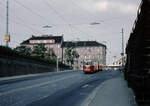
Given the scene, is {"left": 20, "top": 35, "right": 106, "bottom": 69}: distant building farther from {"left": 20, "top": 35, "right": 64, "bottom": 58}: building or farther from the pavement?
the pavement

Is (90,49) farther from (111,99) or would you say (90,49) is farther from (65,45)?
(111,99)

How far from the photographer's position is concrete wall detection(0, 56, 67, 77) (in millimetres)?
40812

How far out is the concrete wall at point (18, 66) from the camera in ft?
134

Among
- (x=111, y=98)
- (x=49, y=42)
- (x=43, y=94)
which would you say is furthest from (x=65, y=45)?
(x=111, y=98)

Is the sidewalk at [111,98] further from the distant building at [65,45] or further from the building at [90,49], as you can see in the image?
the building at [90,49]

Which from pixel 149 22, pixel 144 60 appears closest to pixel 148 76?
pixel 144 60

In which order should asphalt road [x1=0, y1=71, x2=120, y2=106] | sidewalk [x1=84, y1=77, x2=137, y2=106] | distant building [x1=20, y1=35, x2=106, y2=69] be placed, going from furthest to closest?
distant building [x1=20, y1=35, x2=106, y2=69], asphalt road [x1=0, y1=71, x2=120, y2=106], sidewalk [x1=84, y1=77, x2=137, y2=106]

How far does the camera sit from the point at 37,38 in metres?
161

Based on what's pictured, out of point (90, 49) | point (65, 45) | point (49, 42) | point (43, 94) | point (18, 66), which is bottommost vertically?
point (43, 94)

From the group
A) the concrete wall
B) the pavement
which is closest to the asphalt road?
the pavement

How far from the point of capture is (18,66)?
47219mm

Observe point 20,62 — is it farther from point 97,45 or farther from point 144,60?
point 97,45

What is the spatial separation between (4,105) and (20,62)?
37505mm

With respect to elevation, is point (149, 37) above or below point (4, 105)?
above
